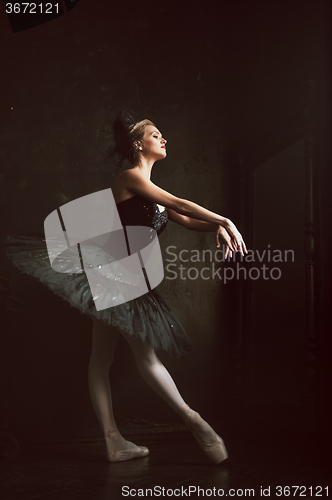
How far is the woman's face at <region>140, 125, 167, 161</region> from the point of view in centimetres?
232

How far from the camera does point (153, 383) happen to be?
2006 mm

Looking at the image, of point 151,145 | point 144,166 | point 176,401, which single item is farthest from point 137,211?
point 176,401

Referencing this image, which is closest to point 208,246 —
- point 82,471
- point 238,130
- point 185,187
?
point 185,187

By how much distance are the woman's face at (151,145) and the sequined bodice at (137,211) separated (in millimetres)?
283

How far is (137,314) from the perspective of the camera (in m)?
2.01

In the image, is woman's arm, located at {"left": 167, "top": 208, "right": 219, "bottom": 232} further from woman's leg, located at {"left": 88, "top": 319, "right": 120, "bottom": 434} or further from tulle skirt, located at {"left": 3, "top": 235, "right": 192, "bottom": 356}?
woman's leg, located at {"left": 88, "top": 319, "right": 120, "bottom": 434}

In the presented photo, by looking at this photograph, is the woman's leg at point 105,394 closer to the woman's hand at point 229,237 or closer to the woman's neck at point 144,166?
the woman's hand at point 229,237

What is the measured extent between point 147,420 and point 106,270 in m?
1.06

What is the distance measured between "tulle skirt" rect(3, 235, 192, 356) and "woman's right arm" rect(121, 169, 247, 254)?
0.39 m

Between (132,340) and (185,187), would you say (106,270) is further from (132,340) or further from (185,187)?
(185,187)

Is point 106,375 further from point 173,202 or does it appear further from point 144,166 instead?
point 144,166

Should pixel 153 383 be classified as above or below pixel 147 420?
above

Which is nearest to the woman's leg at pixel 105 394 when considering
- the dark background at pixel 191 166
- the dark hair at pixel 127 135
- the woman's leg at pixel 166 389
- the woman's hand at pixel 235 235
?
the woman's leg at pixel 166 389

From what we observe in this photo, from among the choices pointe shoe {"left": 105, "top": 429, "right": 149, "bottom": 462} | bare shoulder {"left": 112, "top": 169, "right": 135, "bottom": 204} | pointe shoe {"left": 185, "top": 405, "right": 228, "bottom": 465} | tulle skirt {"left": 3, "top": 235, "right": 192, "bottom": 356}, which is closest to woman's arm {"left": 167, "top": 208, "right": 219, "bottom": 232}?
bare shoulder {"left": 112, "top": 169, "right": 135, "bottom": 204}
